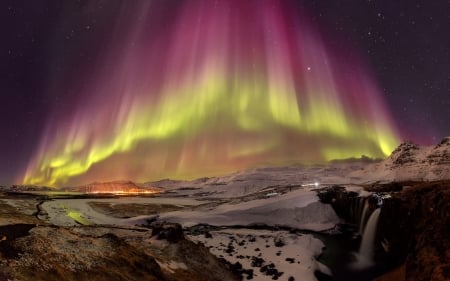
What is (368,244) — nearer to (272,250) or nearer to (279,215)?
(272,250)

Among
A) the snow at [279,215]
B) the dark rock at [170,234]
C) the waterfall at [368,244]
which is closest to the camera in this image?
the dark rock at [170,234]

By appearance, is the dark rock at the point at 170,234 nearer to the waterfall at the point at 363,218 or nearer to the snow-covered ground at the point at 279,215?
the snow-covered ground at the point at 279,215

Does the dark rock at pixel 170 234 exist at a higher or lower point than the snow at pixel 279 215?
higher

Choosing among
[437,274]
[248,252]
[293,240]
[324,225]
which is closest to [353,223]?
[324,225]

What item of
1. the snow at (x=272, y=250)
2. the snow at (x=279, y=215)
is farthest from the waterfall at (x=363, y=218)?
the snow at (x=279, y=215)

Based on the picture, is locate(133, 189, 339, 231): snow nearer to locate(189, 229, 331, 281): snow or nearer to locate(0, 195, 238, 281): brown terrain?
locate(189, 229, 331, 281): snow

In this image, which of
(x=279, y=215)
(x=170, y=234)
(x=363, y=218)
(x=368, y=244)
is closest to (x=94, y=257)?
(x=170, y=234)

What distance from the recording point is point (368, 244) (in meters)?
49.4

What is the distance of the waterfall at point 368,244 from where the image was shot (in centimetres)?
4595

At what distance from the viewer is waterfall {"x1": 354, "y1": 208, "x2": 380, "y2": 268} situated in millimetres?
45950

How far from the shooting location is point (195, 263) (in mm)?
34844

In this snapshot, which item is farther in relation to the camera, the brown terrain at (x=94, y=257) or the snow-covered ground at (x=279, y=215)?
the snow-covered ground at (x=279, y=215)

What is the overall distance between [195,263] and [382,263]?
22.3 metres

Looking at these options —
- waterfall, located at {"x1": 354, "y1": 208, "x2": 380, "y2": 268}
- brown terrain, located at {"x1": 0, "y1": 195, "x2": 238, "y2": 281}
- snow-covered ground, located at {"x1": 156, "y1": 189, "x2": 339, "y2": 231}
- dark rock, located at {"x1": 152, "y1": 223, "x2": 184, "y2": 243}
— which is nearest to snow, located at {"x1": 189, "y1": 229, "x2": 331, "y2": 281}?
waterfall, located at {"x1": 354, "y1": 208, "x2": 380, "y2": 268}
